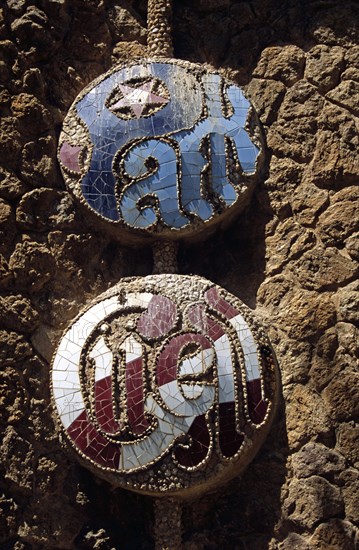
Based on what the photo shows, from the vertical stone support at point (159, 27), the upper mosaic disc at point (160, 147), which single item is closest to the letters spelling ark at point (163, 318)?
the upper mosaic disc at point (160, 147)

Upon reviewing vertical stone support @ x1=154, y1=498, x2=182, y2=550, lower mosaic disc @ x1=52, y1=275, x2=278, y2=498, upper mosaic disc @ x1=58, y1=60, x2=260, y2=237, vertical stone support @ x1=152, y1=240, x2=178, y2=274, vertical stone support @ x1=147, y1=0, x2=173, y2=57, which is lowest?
vertical stone support @ x1=154, y1=498, x2=182, y2=550

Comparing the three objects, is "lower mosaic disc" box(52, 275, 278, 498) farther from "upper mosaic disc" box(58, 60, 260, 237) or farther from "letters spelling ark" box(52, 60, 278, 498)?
"upper mosaic disc" box(58, 60, 260, 237)

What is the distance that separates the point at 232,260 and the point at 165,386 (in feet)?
2.04

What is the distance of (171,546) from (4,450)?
0.62m

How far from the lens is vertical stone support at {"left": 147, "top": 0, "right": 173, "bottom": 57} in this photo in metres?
4.41

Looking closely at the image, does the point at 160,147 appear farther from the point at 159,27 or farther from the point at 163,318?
the point at 163,318

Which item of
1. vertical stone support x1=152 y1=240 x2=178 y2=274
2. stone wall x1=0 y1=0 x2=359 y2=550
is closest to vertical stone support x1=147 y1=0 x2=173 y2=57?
stone wall x1=0 y1=0 x2=359 y2=550

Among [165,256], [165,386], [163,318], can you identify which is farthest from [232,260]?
[165,386]

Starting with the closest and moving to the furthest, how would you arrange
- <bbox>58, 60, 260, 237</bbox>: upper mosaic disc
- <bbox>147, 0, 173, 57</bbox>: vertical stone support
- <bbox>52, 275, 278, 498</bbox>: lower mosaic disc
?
<bbox>52, 275, 278, 498</bbox>: lower mosaic disc < <bbox>58, 60, 260, 237</bbox>: upper mosaic disc < <bbox>147, 0, 173, 57</bbox>: vertical stone support

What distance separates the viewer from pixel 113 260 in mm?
4219

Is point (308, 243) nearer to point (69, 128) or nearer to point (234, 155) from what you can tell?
point (234, 155)

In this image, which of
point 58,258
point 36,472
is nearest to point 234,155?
point 58,258

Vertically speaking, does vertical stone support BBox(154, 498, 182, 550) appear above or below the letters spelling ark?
below

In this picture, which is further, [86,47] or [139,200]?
[86,47]
